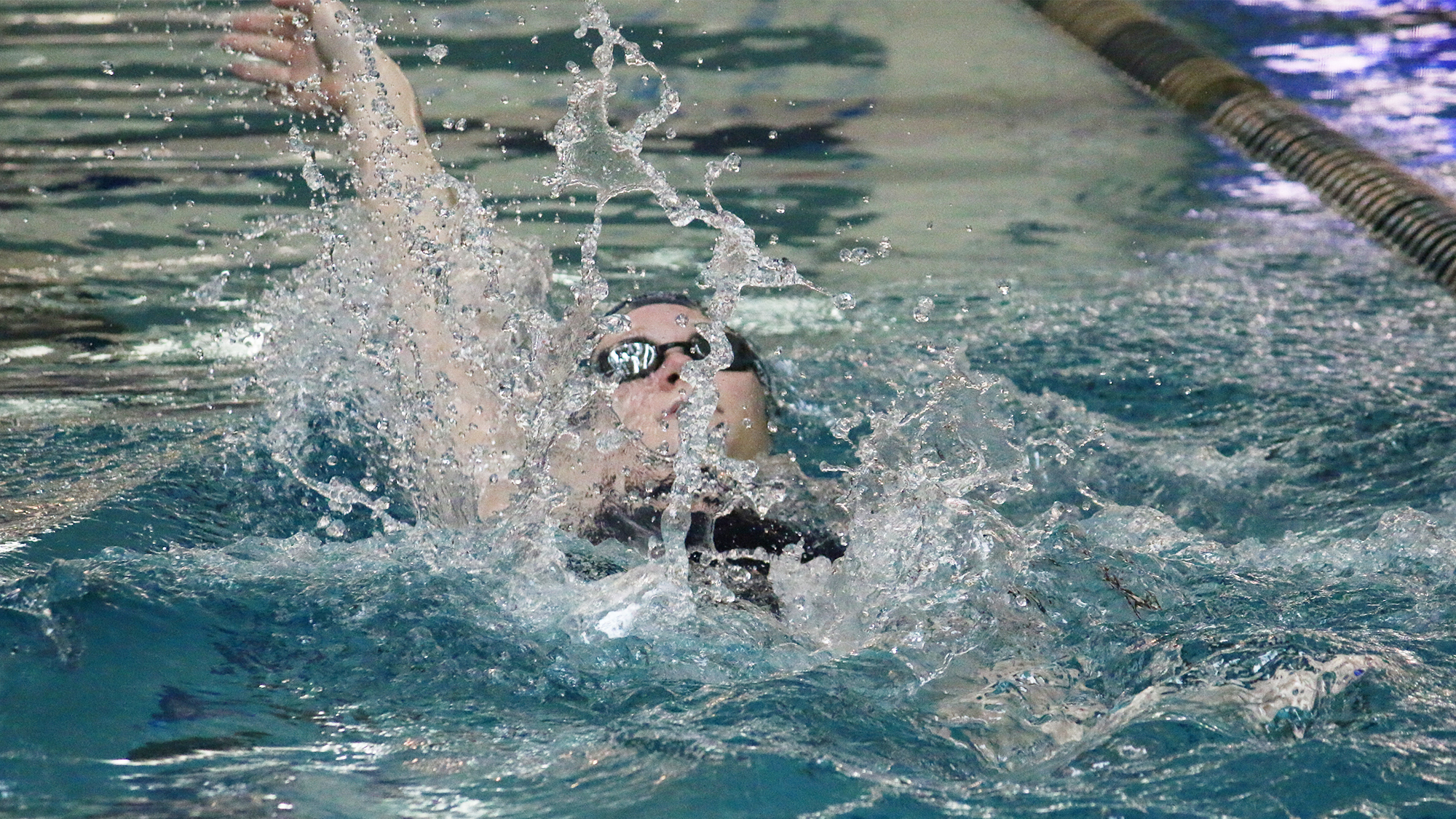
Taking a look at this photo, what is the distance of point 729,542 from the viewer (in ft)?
6.58

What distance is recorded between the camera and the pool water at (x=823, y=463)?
146 cm

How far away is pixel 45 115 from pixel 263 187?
3.25 feet

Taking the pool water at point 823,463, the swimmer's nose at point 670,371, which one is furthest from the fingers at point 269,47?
the swimmer's nose at point 670,371

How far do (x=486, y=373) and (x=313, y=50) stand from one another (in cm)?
63

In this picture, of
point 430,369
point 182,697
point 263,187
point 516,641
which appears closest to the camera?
point 182,697

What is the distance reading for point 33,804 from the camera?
1.32m

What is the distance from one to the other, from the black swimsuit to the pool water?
0.06 meters

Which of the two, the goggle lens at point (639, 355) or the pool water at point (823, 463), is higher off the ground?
the goggle lens at point (639, 355)

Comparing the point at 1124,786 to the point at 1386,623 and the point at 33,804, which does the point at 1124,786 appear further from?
the point at 33,804

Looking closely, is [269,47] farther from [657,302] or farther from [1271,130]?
[1271,130]

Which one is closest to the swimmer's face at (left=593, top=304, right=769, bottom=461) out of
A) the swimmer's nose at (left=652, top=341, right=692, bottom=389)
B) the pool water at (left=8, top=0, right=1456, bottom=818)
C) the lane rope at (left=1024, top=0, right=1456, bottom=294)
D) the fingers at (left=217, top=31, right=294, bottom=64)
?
the swimmer's nose at (left=652, top=341, right=692, bottom=389)

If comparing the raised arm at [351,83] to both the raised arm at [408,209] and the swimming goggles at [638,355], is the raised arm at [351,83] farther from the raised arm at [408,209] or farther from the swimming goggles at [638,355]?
the swimming goggles at [638,355]

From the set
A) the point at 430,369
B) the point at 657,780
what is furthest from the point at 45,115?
the point at 657,780

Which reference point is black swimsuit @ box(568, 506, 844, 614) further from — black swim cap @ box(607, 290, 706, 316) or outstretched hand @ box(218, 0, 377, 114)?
outstretched hand @ box(218, 0, 377, 114)
